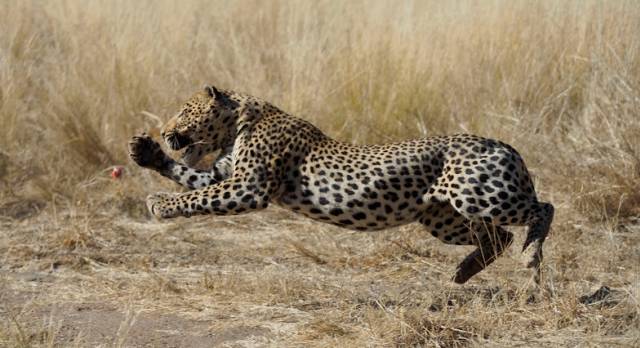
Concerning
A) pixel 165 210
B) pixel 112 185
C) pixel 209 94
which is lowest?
pixel 112 185

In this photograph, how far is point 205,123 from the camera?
6.26 meters

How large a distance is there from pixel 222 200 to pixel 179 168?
54cm

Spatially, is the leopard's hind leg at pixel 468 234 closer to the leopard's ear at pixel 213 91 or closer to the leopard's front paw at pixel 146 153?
the leopard's ear at pixel 213 91

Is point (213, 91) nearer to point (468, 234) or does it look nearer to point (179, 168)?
point (179, 168)

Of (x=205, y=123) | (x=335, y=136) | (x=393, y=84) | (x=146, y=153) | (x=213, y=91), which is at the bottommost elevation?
(x=335, y=136)

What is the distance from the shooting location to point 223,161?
6.26m

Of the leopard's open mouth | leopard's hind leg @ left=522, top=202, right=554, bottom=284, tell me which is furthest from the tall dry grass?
the leopard's open mouth

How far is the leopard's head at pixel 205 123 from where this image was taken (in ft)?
20.5

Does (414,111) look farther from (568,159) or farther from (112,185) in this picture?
(112,185)

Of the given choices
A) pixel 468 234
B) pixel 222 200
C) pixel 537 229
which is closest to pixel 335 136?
pixel 468 234

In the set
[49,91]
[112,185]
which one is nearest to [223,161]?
[112,185]

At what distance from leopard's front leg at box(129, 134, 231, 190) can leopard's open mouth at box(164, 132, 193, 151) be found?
0.08 metres

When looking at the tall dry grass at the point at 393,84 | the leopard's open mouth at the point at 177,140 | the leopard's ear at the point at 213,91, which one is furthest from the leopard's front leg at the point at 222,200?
the tall dry grass at the point at 393,84

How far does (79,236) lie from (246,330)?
6.83 feet
